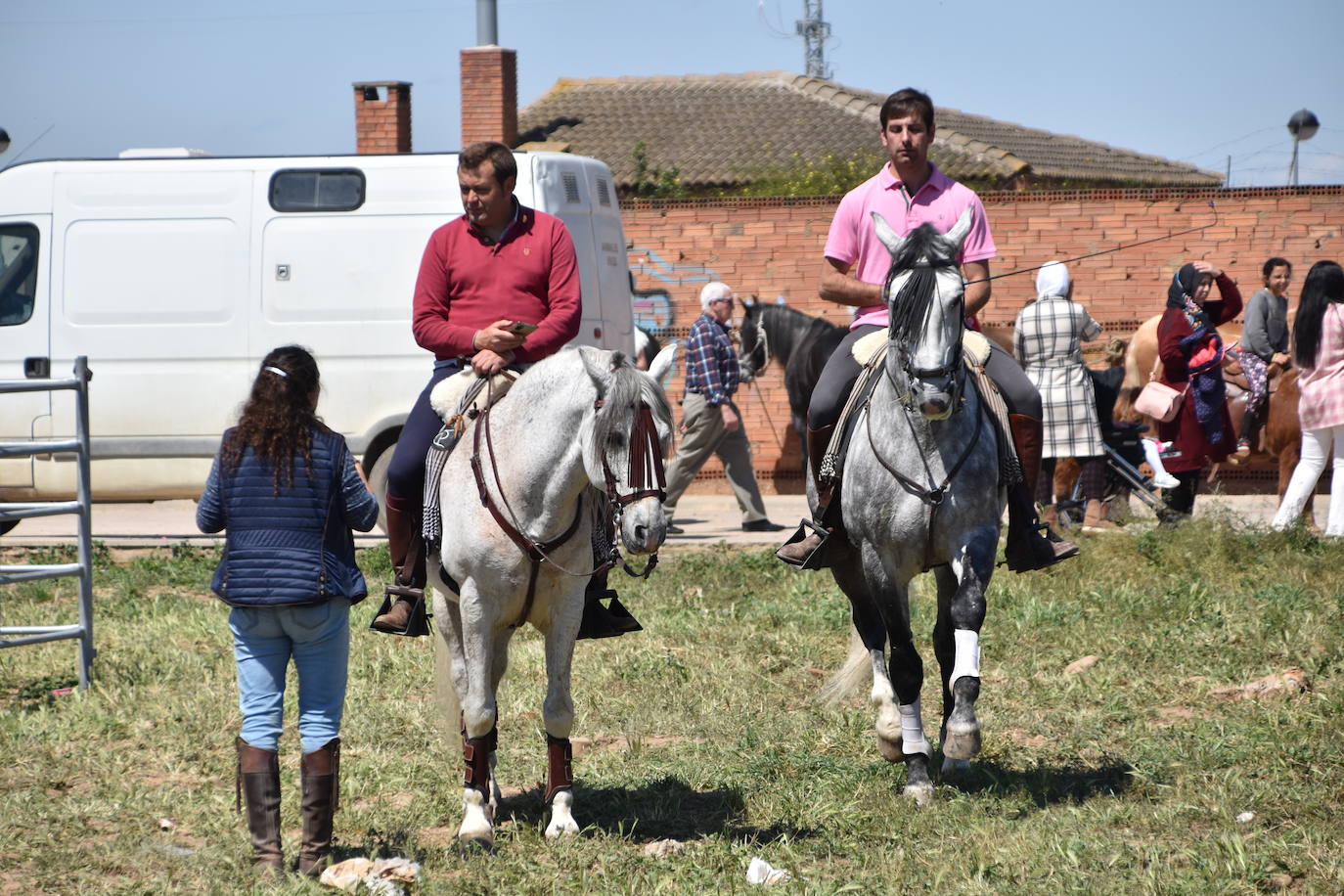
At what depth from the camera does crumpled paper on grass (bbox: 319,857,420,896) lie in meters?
4.60

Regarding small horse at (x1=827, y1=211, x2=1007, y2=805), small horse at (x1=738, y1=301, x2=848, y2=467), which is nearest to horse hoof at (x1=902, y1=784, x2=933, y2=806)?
small horse at (x1=827, y1=211, x2=1007, y2=805)

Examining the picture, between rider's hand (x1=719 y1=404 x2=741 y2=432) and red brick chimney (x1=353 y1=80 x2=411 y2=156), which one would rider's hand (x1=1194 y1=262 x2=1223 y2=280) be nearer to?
rider's hand (x1=719 y1=404 x2=741 y2=432)

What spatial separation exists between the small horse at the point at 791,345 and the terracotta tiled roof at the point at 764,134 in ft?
30.8

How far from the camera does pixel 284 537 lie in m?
4.73

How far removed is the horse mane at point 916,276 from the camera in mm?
5309

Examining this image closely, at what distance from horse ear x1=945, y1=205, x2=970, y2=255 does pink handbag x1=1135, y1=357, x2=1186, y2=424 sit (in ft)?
23.8

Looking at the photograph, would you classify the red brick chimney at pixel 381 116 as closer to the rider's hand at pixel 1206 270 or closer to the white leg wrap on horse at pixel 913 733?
the rider's hand at pixel 1206 270

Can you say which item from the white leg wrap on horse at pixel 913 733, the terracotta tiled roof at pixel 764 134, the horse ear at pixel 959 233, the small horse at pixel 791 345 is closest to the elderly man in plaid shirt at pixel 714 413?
the small horse at pixel 791 345

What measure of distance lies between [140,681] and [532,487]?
3.78 meters

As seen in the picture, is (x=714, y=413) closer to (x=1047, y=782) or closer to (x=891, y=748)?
(x=891, y=748)

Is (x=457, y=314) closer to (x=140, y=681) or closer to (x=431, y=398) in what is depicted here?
(x=431, y=398)

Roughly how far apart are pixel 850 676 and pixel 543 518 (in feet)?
7.84

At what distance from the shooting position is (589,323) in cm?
1167

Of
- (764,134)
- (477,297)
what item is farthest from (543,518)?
(764,134)
